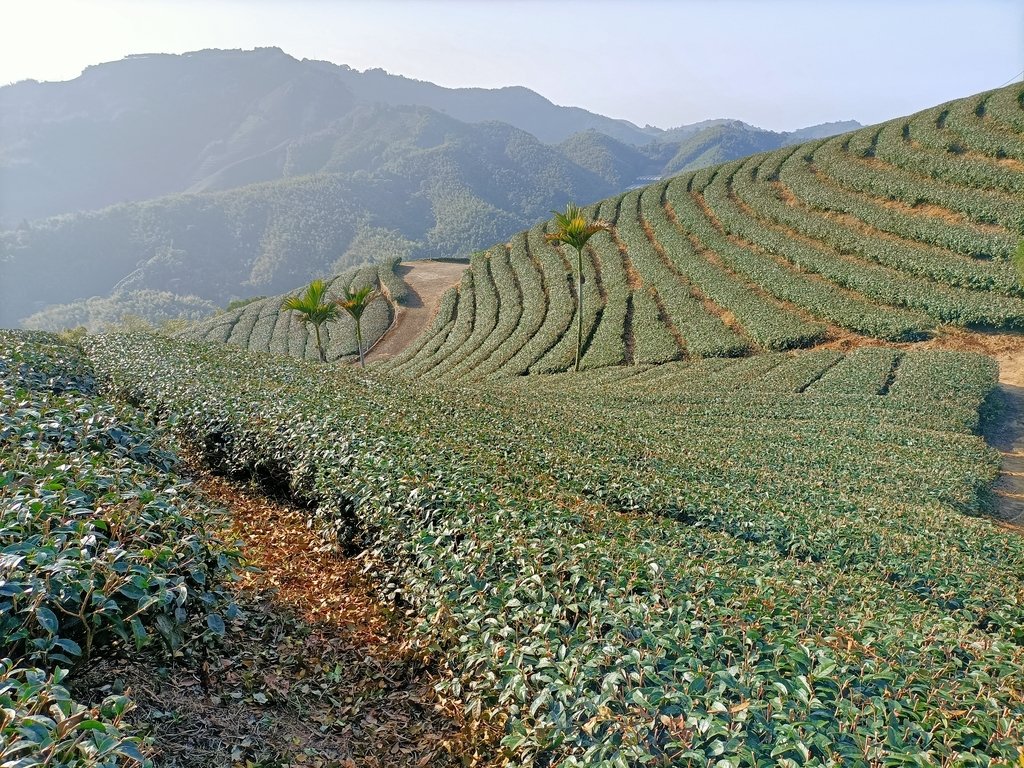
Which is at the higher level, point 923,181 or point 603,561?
point 923,181

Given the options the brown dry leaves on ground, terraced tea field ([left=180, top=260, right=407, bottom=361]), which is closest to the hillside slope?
terraced tea field ([left=180, top=260, right=407, bottom=361])

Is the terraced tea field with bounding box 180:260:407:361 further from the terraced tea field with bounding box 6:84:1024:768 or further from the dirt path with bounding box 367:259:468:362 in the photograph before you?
the terraced tea field with bounding box 6:84:1024:768

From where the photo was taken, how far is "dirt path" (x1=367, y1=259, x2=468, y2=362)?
125 feet

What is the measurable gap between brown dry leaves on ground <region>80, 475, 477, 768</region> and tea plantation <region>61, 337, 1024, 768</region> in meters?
0.36

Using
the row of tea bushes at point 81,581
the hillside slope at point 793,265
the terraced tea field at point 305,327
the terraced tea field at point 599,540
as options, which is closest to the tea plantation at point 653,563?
the terraced tea field at point 599,540

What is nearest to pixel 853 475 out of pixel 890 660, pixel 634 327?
pixel 890 660

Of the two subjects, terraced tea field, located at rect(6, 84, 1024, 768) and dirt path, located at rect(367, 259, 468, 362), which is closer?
terraced tea field, located at rect(6, 84, 1024, 768)

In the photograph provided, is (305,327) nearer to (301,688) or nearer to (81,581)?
(301,688)

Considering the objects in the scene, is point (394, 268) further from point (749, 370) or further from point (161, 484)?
point (161, 484)

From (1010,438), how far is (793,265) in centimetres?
1580

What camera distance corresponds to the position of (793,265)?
29250mm

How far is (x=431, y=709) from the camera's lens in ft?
13.1

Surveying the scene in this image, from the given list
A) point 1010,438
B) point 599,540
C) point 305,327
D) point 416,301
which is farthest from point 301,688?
point 305,327

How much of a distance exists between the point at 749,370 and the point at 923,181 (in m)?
18.1
